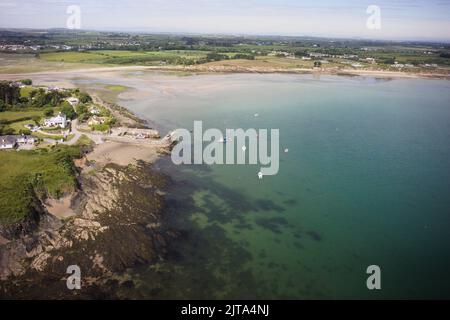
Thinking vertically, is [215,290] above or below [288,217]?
below

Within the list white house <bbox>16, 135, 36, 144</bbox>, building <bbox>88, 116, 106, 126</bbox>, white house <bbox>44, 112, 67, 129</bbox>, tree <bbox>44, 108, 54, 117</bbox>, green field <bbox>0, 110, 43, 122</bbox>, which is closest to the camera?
white house <bbox>16, 135, 36, 144</bbox>

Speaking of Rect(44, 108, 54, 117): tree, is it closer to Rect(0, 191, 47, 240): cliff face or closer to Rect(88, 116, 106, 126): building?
Rect(88, 116, 106, 126): building

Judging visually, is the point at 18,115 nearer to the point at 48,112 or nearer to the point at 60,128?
the point at 48,112

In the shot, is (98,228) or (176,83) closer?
(98,228)

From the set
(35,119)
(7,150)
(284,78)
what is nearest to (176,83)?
(284,78)

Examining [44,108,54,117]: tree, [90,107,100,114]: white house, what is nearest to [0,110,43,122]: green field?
[44,108,54,117]: tree

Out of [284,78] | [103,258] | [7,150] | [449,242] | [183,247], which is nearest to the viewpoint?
[103,258]

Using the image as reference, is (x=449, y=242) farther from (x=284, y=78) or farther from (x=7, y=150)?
(x=284, y=78)
